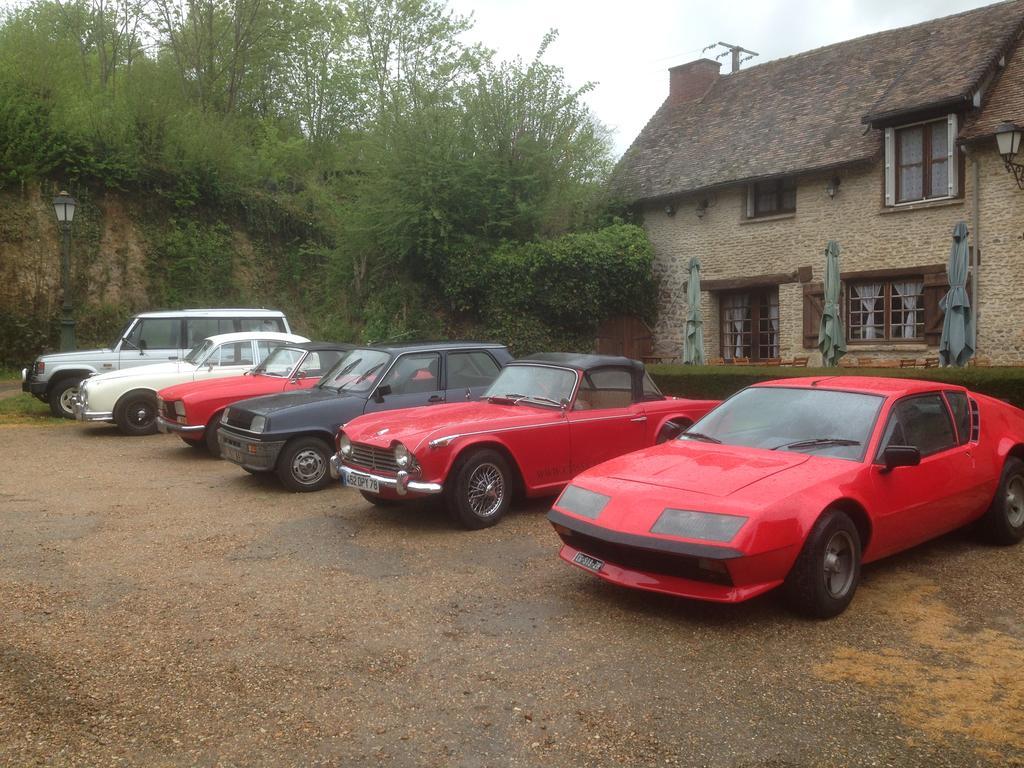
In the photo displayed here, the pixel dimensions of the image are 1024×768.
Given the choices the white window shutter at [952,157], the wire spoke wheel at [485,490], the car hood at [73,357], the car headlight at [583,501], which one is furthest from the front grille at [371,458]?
the white window shutter at [952,157]

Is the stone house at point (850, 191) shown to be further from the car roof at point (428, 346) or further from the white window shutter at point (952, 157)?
the car roof at point (428, 346)

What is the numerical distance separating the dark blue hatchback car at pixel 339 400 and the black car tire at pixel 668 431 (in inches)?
88.1

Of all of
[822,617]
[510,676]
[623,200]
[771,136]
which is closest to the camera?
[510,676]

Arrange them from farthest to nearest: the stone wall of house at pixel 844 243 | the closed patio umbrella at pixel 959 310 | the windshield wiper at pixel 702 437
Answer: the stone wall of house at pixel 844 243
the closed patio umbrella at pixel 959 310
the windshield wiper at pixel 702 437

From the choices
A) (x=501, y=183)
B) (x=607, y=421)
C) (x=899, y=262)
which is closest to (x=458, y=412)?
(x=607, y=421)

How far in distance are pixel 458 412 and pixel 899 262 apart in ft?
45.9

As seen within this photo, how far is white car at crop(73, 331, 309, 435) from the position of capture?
13023 millimetres

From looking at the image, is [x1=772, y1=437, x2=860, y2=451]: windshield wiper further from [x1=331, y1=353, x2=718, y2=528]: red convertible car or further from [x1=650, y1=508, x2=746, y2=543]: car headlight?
[x1=331, y1=353, x2=718, y2=528]: red convertible car

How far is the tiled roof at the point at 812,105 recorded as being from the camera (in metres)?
18.2

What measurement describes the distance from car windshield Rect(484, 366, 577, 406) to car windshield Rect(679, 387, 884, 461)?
6.22ft

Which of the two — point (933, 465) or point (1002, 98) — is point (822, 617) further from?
point (1002, 98)

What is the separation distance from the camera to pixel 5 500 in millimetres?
8758

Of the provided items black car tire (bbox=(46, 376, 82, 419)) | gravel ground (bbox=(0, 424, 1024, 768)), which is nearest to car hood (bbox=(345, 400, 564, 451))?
gravel ground (bbox=(0, 424, 1024, 768))

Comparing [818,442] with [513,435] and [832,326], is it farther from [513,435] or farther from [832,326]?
[832,326]
